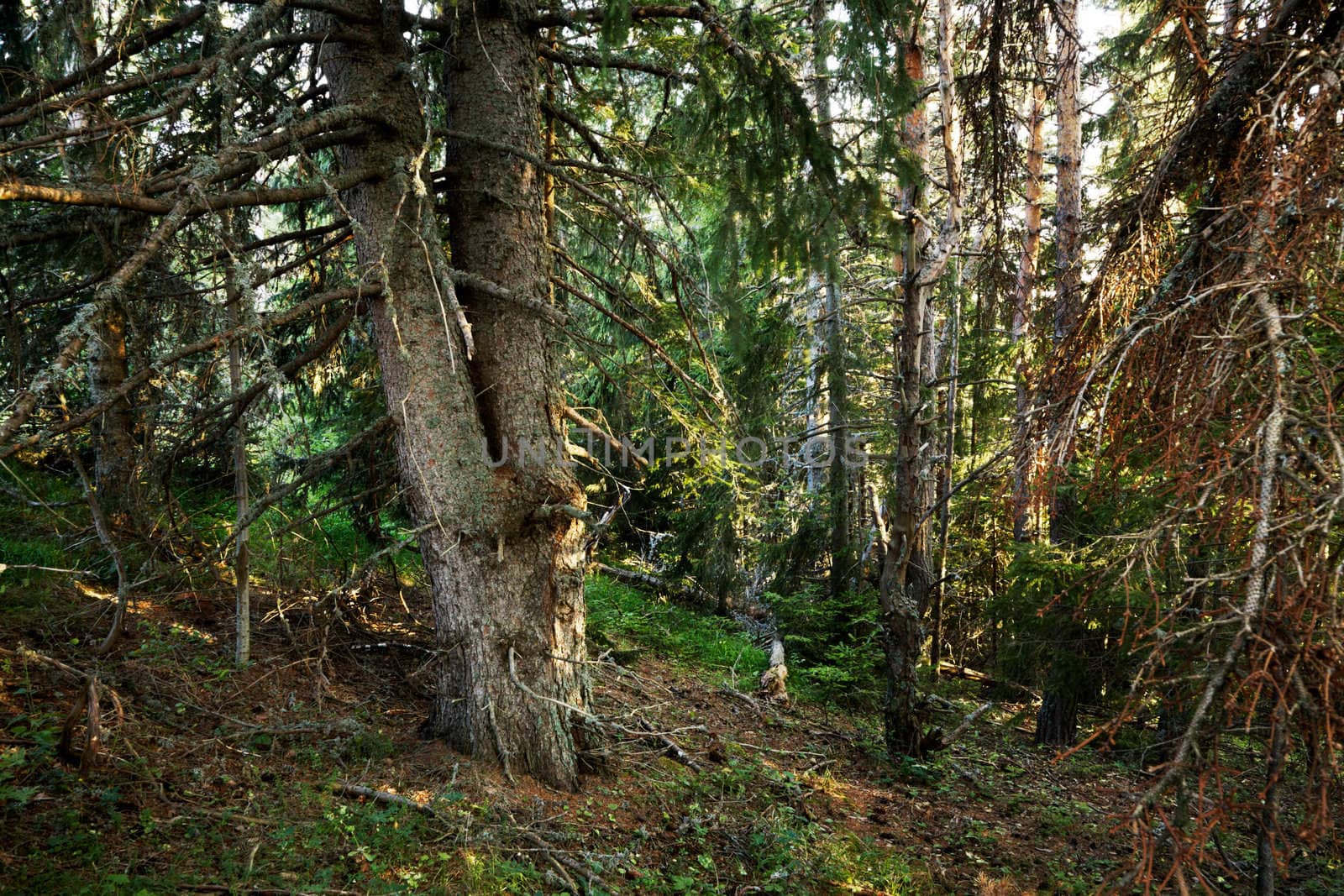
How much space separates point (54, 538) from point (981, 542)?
12159 millimetres

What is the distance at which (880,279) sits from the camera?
12391 millimetres

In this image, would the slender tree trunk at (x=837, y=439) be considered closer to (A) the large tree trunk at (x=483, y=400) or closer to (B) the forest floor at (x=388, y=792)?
(B) the forest floor at (x=388, y=792)

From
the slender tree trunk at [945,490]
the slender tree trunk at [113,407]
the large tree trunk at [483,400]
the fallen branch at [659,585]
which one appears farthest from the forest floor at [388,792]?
the fallen branch at [659,585]

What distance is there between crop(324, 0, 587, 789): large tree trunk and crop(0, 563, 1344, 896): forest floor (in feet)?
1.54

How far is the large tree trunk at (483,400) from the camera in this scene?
4234 mm

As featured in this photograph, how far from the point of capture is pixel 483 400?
15.1 ft

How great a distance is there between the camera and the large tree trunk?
4234 mm

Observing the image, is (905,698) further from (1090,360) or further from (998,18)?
(998,18)

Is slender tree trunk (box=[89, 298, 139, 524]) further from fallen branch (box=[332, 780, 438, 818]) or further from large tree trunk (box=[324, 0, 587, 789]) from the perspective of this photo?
fallen branch (box=[332, 780, 438, 818])

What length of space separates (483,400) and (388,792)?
7.38ft

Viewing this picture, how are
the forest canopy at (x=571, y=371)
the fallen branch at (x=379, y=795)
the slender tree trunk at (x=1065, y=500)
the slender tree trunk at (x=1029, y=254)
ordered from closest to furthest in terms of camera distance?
the forest canopy at (x=571, y=371), the fallen branch at (x=379, y=795), the slender tree trunk at (x=1029, y=254), the slender tree trunk at (x=1065, y=500)

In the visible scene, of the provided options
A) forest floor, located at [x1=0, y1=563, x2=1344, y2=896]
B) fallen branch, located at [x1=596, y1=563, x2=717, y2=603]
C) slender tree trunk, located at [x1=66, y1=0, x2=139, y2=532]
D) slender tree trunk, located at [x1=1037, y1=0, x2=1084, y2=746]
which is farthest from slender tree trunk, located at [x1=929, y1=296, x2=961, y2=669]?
slender tree trunk, located at [x1=66, y1=0, x2=139, y2=532]

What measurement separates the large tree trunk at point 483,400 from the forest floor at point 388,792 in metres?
0.47

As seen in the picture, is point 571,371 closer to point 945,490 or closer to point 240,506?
point 240,506
